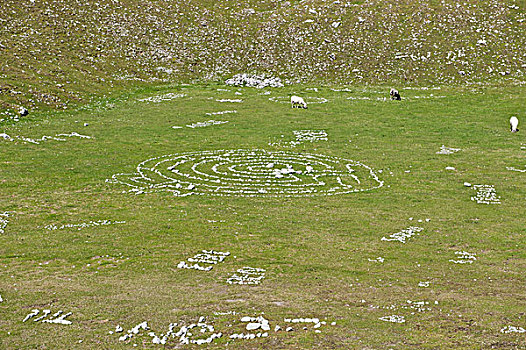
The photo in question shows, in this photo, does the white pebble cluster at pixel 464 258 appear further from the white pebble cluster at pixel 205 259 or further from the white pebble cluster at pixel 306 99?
the white pebble cluster at pixel 306 99

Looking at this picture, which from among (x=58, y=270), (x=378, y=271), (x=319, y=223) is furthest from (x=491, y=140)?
(x=58, y=270)

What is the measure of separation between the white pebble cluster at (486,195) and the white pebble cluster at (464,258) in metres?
8.35

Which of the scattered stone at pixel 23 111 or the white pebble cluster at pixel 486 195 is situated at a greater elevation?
the scattered stone at pixel 23 111

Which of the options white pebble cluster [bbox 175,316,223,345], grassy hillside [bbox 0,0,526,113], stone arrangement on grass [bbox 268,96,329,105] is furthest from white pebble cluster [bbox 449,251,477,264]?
grassy hillside [bbox 0,0,526,113]

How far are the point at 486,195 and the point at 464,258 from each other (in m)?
10.4

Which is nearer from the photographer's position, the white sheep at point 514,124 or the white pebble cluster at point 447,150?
the white pebble cluster at point 447,150

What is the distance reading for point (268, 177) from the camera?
35.4m

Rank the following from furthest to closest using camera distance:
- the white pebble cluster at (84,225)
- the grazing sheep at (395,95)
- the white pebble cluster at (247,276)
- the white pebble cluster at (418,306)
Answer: the grazing sheep at (395,95) < the white pebble cluster at (84,225) < the white pebble cluster at (247,276) < the white pebble cluster at (418,306)

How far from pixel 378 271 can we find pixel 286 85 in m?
62.5

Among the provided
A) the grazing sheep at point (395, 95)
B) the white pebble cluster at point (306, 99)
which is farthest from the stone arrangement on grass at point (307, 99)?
the grazing sheep at point (395, 95)

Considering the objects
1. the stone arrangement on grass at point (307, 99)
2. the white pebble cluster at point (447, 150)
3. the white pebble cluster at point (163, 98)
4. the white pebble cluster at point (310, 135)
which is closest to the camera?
Result: the white pebble cluster at point (447, 150)

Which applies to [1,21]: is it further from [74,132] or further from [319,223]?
[319,223]

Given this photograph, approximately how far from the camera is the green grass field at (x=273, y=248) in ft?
54.0

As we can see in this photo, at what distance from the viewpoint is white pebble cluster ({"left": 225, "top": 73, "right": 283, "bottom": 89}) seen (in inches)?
3155
